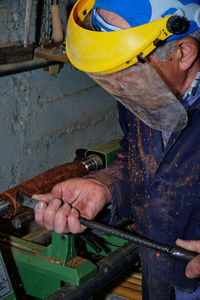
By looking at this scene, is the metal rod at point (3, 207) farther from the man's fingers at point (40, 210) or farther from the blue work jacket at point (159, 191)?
the blue work jacket at point (159, 191)

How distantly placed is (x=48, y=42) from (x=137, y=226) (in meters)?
1.09

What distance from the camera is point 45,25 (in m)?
2.07

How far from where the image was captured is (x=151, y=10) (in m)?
1.02

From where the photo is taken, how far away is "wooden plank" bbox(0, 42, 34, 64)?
185 cm

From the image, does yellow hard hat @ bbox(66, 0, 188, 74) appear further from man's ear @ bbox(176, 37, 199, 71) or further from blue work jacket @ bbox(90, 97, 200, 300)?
blue work jacket @ bbox(90, 97, 200, 300)

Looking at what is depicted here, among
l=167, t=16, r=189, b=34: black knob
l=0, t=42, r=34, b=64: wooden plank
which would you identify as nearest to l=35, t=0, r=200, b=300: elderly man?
l=167, t=16, r=189, b=34: black knob

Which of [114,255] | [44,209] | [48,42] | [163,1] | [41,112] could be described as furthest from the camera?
[41,112]

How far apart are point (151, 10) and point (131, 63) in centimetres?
14

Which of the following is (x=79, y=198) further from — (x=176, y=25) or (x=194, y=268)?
(x=176, y=25)

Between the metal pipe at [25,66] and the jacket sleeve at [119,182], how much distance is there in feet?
2.19

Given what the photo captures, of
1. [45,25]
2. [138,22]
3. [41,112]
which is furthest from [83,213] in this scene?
[45,25]

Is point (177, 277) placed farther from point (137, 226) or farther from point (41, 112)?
point (41, 112)

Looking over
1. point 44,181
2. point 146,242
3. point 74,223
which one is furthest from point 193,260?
point 44,181

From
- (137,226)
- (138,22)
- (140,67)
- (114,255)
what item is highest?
(138,22)
